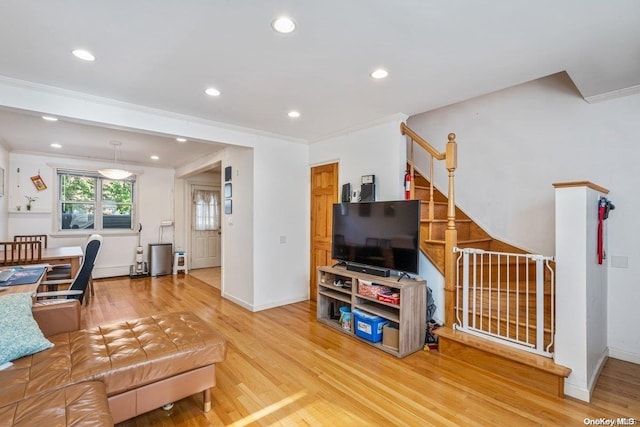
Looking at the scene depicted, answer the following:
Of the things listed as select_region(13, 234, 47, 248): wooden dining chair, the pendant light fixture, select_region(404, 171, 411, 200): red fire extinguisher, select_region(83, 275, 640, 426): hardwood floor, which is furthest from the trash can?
select_region(404, 171, 411, 200): red fire extinguisher

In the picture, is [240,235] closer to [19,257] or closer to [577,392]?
[19,257]

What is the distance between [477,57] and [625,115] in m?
1.75

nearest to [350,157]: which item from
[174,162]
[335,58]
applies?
[335,58]

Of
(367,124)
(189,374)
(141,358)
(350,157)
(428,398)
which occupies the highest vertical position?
(367,124)

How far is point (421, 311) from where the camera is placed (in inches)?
120

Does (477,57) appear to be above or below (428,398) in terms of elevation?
above

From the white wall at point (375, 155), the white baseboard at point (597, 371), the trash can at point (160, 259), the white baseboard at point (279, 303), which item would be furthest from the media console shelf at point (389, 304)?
the trash can at point (160, 259)

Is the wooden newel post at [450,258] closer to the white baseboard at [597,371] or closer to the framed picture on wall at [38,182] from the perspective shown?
the white baseboard at [597,371]

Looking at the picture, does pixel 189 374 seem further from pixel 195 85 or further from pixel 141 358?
pixel 195 85

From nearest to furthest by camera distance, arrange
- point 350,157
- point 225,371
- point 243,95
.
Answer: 1. point 225,371
2. point 243,95
3. point 350,157

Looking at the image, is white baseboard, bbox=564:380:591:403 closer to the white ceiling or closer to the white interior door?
the white ceiling

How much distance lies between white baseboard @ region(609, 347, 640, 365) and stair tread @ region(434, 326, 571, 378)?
42.4 inches

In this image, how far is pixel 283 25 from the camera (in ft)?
6.22

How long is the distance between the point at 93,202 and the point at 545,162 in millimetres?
7807
